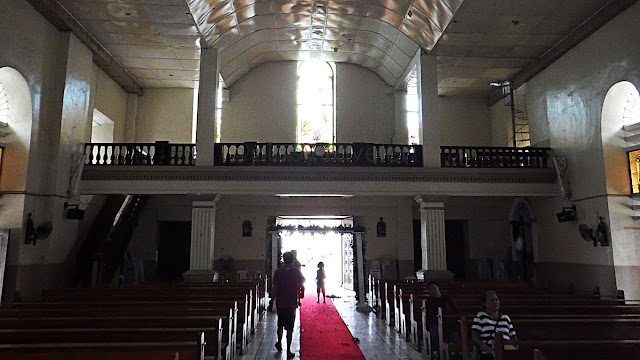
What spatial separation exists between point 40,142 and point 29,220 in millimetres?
1953

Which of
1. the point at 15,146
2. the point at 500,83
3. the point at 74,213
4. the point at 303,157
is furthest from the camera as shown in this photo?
the point at 500,83

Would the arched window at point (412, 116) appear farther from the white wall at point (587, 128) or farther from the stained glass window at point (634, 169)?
the stained glass window at point (634, 169)

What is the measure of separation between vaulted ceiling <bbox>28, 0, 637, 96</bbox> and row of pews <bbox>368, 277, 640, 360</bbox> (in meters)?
6.97

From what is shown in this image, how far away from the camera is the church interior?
11.3m

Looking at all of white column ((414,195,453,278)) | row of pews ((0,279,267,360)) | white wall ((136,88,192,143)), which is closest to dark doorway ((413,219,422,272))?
white column ((414,195,453,278))

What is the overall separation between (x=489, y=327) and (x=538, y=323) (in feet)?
3.06

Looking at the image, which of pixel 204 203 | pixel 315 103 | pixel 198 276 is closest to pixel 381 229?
pixel 315 103

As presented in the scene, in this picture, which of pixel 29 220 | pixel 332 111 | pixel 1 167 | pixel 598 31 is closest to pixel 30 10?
pixel 1 167

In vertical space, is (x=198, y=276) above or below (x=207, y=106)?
below

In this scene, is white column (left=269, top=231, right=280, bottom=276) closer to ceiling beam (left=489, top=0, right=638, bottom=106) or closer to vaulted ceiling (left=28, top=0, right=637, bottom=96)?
vaulted ceiling (left=28, top=0, right=637, bottom=96)

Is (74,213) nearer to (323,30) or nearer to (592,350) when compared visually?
(323,30)

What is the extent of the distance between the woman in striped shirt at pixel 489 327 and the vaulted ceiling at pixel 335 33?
869 cm

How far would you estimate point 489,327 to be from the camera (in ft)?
16.1

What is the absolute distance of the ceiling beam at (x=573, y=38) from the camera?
36.2ft
